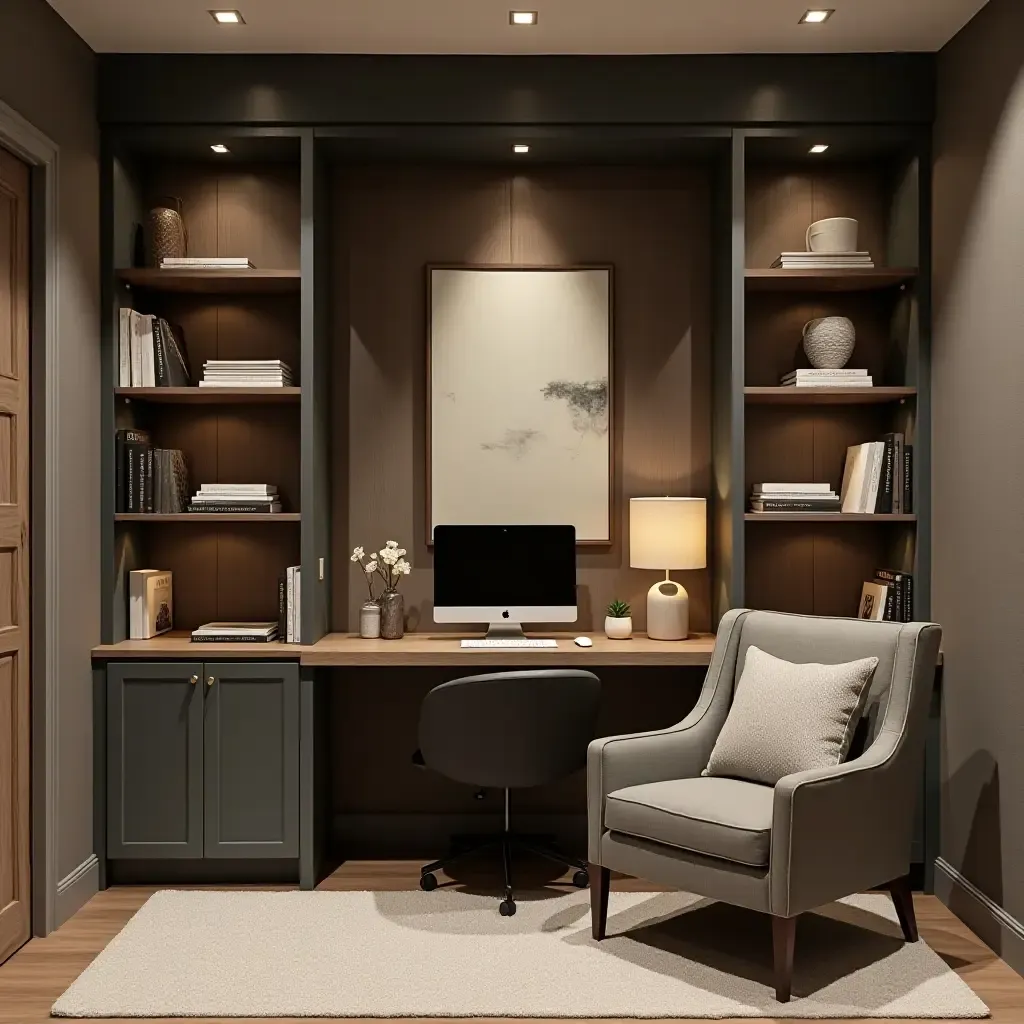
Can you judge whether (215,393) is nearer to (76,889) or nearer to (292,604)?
(292,604)

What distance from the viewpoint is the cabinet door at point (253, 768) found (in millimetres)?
3609

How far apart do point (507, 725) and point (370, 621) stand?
0.82 meters

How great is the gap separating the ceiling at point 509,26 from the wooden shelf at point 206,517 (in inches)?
63.6

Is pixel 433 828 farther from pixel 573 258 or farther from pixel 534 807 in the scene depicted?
pixel 573 258

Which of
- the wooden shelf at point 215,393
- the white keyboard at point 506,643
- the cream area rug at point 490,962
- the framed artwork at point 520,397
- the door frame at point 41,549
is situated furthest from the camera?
the framed artwork at point 520,397

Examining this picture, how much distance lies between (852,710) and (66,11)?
326 centimetres

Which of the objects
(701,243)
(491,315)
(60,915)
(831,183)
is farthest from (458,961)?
(831,183)

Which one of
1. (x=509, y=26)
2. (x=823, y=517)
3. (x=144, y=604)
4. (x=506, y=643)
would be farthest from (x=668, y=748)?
(x=509, y=26)

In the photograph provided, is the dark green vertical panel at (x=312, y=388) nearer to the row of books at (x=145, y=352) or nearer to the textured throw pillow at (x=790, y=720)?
the row of books at (x=145, y=352)

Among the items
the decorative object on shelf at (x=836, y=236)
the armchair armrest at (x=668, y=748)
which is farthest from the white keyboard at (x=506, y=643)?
the decorative object on shelf at (x=836, y=236)

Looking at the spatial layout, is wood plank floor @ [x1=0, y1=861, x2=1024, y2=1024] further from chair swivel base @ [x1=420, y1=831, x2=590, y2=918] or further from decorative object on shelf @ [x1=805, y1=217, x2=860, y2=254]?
decorative object on shelf @ [x1=805, y1=217, x2=860, y2=254]

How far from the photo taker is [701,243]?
409cm

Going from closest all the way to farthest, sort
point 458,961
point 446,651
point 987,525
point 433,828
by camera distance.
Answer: point 458,961 → point 987,525 → point 446,651 → point 433,828

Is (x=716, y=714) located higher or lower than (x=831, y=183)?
lower
